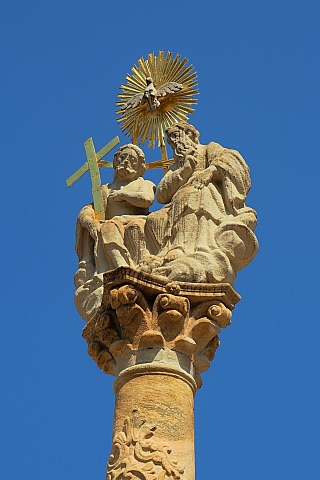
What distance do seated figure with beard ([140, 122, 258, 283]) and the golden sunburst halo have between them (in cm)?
121

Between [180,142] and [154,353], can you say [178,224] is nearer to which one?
[180,142]

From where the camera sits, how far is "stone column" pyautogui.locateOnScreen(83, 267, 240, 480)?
8.86 metres

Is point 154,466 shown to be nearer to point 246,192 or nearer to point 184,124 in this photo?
point 246,192

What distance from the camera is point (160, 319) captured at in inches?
373

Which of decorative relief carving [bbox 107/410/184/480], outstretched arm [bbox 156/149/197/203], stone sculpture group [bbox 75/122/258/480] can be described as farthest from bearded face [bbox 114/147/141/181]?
decorative relief carving [bbox 107/410/184/480]

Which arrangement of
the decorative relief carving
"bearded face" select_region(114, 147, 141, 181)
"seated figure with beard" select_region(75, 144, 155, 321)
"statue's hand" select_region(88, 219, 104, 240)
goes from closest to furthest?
the decorative relief carving
"seated figure with beard" select_region(75, 144, 155, 321)
"statue's hand" select_region(88, 219, 104, 240)
"bearded face" select_region(114, 147, 141, 181)

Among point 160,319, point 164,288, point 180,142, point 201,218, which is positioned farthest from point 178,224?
point 160,319

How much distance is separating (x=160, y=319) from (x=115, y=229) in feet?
5.65

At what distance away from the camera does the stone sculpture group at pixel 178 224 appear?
10.0 m

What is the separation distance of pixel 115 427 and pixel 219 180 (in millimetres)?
2896

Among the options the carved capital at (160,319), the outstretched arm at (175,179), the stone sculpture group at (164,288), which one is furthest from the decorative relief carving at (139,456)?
the outstretched arm at (175,179)

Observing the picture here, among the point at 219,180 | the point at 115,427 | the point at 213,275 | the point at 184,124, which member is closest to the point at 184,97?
the point at 184,124

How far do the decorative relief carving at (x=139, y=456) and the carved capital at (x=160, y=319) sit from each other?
688 millimetres

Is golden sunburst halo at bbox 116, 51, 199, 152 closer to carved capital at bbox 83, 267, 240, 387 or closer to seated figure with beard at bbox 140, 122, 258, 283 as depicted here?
seated figure with beard at bbox 140, 122, 258, 283
